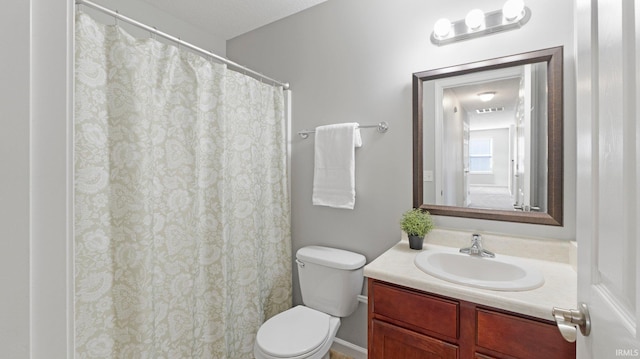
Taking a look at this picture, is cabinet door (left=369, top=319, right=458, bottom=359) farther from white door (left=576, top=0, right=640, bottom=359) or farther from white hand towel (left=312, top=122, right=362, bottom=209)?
white hand towel (left=312, top=122, right=362, bottom=209)

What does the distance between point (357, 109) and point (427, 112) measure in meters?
0.44

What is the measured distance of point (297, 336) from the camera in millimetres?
1459

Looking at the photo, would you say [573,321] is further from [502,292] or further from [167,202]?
[167,202]

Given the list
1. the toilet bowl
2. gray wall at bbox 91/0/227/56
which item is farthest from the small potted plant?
gray wall at bbox 91/0/227/56

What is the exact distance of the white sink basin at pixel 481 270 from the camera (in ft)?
3.49

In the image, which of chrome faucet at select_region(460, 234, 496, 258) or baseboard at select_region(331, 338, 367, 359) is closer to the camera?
chrome faucet at select_region(460, 234, 496, 258)

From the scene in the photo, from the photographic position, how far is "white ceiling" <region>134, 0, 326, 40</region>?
1.96m

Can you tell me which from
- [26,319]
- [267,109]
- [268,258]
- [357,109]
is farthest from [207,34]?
[26,319]

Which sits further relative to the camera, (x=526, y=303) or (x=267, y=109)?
(x=267, y=109)

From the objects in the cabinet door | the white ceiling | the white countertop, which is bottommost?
the cabinet door

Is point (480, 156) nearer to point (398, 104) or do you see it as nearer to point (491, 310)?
point (398, 104)

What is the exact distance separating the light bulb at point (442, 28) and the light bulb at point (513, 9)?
0.25 meters

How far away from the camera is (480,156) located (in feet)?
5.22

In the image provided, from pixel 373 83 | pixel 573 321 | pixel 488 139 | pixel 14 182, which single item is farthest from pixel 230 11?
pixel 573 321
